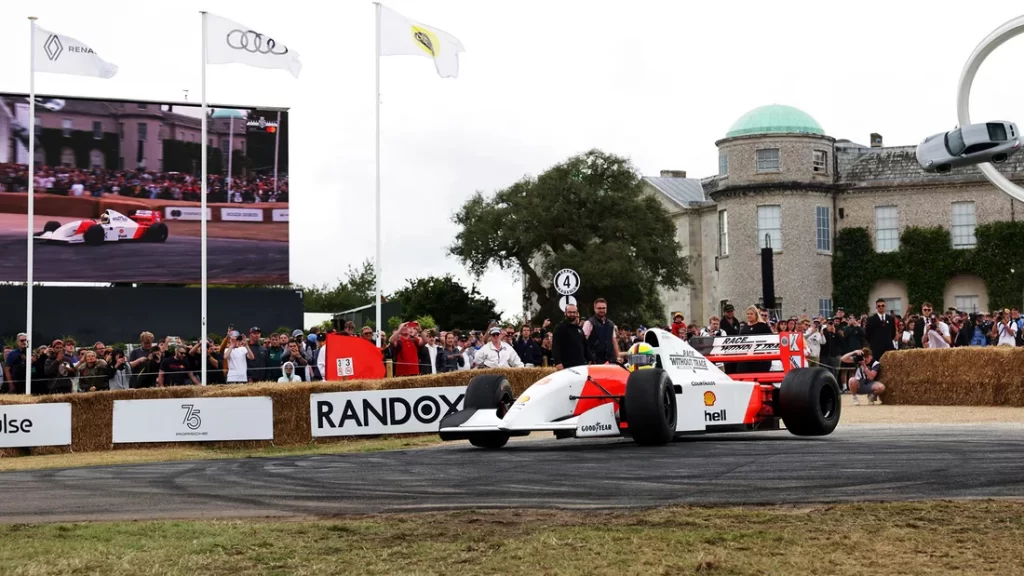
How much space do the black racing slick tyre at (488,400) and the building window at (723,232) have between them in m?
46.8

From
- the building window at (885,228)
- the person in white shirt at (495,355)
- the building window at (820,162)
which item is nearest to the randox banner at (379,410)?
the person in white shirt at (495,355)

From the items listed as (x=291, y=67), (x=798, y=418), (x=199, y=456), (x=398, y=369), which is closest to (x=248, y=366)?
(x=398, y=369)

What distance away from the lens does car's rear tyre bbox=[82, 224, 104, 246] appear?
52.0 m

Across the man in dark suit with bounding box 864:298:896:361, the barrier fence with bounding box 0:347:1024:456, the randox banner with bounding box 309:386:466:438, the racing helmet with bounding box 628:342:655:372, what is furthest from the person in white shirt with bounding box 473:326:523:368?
the man in dark suit with bounding box 864:298:896:361

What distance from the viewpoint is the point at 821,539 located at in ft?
28.3

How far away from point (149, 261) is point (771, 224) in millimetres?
28142

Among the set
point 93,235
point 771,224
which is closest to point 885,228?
point 771,224

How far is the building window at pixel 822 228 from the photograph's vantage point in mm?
63094

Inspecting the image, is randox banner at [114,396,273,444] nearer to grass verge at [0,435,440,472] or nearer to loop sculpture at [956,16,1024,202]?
grass verge at [0,435,440,472]

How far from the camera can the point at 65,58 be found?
107ft

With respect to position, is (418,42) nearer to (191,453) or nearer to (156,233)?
(191,453)

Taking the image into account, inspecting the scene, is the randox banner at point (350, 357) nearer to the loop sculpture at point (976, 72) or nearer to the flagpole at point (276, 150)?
the loop sculpture at point (976, 72)

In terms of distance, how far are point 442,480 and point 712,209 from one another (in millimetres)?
58625

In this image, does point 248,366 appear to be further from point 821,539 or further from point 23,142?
point 23,142
